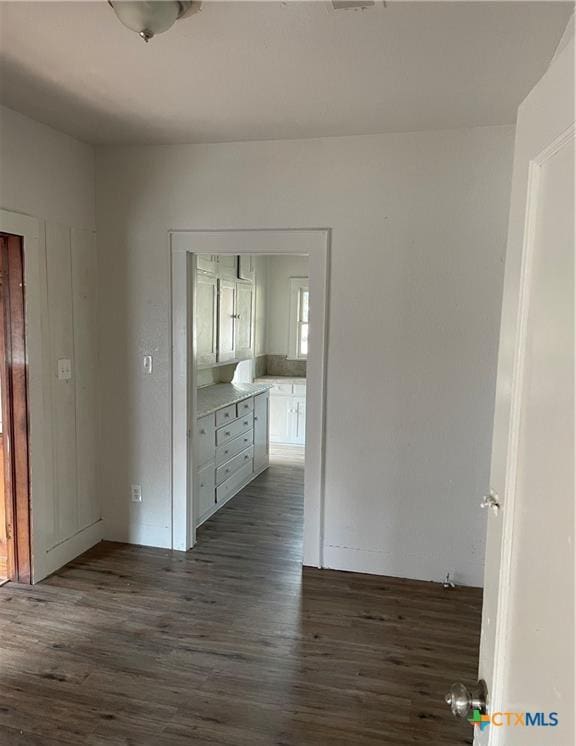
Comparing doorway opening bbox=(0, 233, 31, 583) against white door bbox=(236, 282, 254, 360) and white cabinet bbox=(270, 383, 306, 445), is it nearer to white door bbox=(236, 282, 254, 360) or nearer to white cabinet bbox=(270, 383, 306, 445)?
white door bbox=(236, 282, 254, 360)

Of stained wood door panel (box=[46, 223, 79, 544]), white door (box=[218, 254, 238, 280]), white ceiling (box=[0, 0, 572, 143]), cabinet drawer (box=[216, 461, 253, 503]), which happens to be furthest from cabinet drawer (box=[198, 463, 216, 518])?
white ceiling (box=[0, 0, 572, 143])

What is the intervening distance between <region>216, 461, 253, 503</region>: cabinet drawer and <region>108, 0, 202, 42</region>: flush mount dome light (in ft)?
10.8

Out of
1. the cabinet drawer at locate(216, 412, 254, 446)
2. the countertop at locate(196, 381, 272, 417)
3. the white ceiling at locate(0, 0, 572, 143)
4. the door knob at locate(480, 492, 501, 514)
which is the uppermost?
the white ceiling at locate(0, 0, 572, 143)

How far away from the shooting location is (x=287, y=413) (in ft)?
20.3

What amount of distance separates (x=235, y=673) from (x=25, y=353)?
6.47 ft

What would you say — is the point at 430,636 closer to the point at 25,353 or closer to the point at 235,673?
the point at 235,673

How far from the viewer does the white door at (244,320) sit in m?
5.36

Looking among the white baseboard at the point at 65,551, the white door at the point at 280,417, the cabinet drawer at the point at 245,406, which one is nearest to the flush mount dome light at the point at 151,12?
the white baseboard at the point at 65,551

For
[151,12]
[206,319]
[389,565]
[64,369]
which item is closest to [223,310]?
[206,319]

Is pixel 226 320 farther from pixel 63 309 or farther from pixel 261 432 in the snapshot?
pixel 63 309

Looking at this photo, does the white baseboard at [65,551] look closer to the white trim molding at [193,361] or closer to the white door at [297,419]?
the white trim molding at [193,361]

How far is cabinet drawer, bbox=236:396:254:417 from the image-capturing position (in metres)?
4.64

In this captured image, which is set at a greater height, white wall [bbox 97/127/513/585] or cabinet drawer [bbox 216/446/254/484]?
white wall [bbox 97/127/513/585]

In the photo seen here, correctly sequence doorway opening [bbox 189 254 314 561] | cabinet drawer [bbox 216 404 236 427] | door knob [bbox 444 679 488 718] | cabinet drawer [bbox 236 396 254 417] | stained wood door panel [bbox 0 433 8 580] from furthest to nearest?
cabinet drawer [bbox 236 396 254 417] < cabinet drawer [bbox 216 404 236 427] < doorway opening [bbox 189 254 314 561] < stained wood door panel [bbox 0 433 8 580] < door knob [bbox 444 679 488 718]
